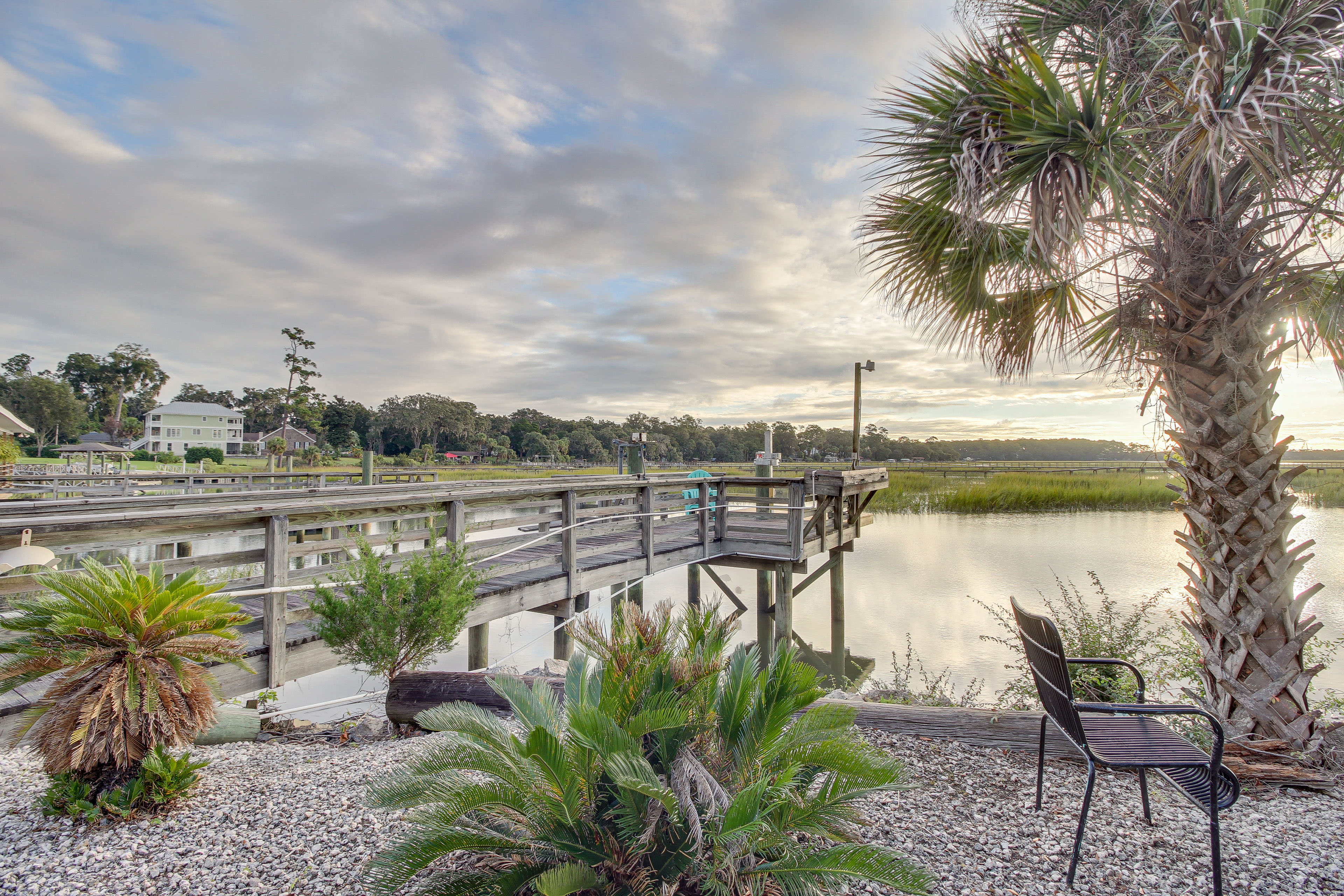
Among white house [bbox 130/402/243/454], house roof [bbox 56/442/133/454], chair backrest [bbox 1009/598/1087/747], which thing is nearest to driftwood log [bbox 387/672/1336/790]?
chair backrest [bbox 1009/598/1087/747]

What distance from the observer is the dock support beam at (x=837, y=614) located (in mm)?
9328

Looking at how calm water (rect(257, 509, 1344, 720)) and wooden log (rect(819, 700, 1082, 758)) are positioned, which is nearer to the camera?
wooden log (rect(819, 700, 1082, 758))

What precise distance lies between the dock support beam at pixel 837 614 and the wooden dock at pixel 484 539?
0.13 feet

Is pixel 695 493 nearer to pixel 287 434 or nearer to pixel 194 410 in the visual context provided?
pixel 287 434

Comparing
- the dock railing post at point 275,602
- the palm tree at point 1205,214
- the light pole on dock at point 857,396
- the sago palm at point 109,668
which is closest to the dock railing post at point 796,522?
the palm tree at point 1205,214

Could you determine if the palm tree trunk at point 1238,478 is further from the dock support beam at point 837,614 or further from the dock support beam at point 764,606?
the dock support beam at point 764,606

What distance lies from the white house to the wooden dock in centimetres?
6468

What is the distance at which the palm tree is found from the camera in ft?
8.33

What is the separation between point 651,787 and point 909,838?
1.41 m

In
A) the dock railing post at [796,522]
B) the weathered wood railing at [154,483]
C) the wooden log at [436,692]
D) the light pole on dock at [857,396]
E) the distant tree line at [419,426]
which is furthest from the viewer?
Result: the distant tree line at [419,426]

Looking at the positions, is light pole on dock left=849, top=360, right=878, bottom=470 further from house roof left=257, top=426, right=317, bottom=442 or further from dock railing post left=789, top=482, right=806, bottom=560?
house roof left=257, top=426, right=317, bottom=442

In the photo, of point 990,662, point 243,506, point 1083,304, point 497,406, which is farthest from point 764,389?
point 497,406

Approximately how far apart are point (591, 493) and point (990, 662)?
5.74 metres

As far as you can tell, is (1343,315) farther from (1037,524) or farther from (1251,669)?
(1037,524)
